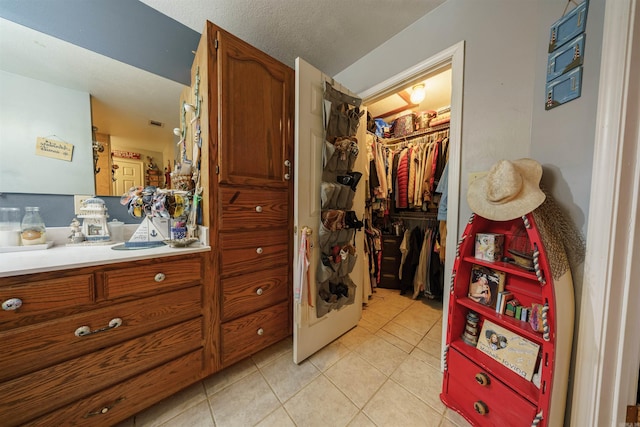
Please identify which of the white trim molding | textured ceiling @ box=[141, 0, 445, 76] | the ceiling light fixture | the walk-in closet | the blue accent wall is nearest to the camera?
the white trim molding

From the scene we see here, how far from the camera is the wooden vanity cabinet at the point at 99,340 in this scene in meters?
0.70

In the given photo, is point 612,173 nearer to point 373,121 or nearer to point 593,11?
point 593,11

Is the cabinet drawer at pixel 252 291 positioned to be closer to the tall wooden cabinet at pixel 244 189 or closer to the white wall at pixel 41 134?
the tall wooden cabinet at pixel 244 189

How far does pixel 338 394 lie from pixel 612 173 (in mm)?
1548

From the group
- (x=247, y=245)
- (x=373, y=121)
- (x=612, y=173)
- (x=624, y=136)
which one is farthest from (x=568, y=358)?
(x=373, y=121)

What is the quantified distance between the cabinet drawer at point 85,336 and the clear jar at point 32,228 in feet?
1.77

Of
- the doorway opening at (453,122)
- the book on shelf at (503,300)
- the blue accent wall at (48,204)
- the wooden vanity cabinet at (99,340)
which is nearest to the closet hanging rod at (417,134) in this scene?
the doorway opening at (453,122)

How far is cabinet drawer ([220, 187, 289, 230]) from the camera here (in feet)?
3.77

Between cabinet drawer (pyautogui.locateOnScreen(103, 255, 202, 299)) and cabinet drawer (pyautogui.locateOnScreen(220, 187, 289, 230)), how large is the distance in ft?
0.87

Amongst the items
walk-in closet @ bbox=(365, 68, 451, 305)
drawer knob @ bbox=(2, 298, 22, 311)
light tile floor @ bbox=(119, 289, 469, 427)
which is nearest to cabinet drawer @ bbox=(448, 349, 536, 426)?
light tile floor @ bbox=(119, 289, 469, 427)

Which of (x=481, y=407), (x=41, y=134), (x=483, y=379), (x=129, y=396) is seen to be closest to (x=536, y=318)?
(x=483, y=379)

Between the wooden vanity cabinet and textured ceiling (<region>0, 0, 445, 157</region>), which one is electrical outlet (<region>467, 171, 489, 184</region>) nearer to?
textured ceiling (<region>0, 0, 445, 157</region>)

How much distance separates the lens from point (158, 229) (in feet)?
3.85

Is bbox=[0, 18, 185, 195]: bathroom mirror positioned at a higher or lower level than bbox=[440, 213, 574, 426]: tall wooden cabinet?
higher
